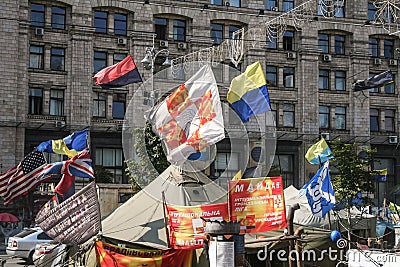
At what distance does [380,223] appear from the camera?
2741cm

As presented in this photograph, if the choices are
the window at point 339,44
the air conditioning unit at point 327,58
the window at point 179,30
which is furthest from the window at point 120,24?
the window at point 339,44

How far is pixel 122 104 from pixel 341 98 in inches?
637

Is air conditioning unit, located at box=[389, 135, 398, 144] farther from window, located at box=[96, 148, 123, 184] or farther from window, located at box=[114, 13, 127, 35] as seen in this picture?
A: window, located at box=[114, 13, 127, 35]

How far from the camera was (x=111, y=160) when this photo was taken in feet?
136

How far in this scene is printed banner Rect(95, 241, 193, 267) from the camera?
12242mm

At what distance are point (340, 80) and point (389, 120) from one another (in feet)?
16.4

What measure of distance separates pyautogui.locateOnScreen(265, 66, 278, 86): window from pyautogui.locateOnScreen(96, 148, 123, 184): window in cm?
1195

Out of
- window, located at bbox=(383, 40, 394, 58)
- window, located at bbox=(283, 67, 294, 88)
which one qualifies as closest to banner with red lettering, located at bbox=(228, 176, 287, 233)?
window, located at bbox=(283, 67, 294, 88)

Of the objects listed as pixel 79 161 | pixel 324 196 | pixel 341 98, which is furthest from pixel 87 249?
pixel 341 98

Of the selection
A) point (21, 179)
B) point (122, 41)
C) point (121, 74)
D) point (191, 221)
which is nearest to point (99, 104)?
point (122, 41)

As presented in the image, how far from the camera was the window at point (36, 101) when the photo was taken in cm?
4025

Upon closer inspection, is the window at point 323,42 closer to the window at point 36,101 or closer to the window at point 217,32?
the window at point 217,32

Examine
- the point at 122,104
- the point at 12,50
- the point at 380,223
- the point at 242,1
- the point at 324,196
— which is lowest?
the point at 380,223

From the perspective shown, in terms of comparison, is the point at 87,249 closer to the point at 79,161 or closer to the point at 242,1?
the point at 79,161
